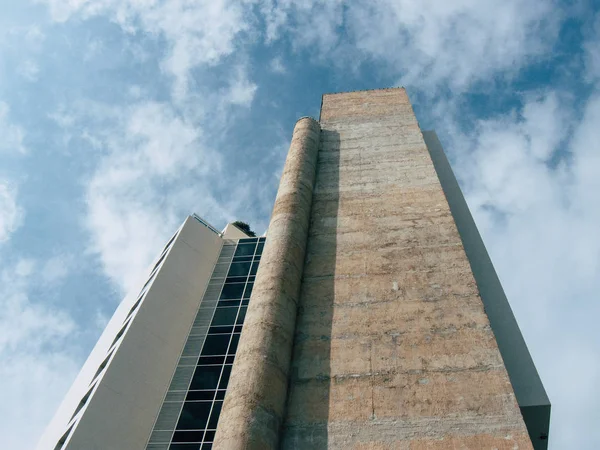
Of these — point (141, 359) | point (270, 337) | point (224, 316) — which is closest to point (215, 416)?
point (141, 359)

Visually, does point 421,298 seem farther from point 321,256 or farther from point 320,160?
point 320,160

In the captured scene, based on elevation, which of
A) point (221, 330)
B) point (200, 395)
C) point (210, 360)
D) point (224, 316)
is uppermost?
point (224, 316)

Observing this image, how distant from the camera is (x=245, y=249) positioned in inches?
1083

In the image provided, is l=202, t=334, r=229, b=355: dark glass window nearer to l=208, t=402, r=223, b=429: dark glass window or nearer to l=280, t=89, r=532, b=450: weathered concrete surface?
l=208, t=402, r=223, b=429: dark glass window

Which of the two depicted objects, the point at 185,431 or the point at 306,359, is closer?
the point at 306,359

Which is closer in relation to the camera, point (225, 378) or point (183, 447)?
point (183, 447)

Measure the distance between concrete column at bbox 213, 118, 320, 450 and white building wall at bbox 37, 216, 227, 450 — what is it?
1053 centimetres

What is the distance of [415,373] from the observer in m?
8.91

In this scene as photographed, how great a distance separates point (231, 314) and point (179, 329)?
2.68 meters

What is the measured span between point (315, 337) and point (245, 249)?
17816 millimetres

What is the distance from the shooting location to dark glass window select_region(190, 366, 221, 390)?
19.7 m

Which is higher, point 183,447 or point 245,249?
point 245,249

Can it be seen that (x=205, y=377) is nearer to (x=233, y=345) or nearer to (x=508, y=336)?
(x=233, y=345)

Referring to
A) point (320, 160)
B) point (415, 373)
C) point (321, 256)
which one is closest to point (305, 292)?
point (321, 256)
